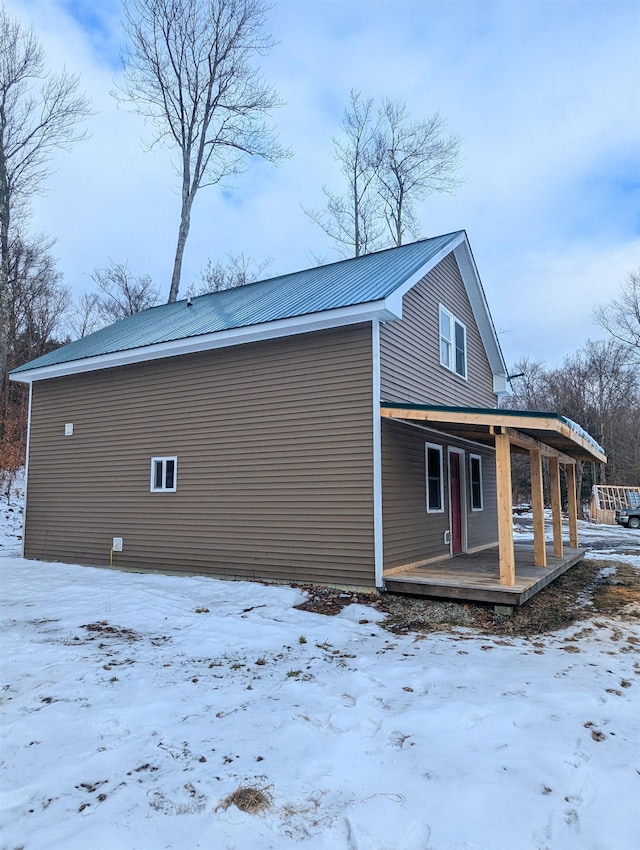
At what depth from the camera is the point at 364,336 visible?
25.3 feet

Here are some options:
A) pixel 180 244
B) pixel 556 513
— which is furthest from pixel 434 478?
pixel 180 244

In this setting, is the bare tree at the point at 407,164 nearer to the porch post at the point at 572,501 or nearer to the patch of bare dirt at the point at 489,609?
the porch post at the point at 572,501

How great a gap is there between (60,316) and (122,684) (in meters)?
25.2

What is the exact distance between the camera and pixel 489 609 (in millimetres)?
6840

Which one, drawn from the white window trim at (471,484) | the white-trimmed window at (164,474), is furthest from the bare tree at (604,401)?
the white-trimmed window at (164,474)

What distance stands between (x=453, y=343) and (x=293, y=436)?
4.59m

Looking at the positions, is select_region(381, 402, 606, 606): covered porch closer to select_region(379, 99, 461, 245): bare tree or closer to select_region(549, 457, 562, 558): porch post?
select_region(549, 457, 562, 558): porch post

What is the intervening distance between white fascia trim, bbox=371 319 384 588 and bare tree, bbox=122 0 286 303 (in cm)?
1363

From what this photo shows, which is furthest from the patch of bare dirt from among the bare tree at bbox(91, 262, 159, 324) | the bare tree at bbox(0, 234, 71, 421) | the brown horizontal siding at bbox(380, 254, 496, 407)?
the bare tree at bbox(91, 262, 159, 324)

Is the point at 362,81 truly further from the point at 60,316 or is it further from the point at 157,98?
the point at 60,316

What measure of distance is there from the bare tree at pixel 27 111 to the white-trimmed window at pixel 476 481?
1480 cm

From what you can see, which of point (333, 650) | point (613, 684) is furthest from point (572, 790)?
point (333, 650)

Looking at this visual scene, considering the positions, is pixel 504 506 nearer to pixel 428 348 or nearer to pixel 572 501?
pixel 428 348

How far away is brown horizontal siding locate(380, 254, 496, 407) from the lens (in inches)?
323
